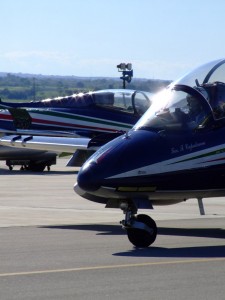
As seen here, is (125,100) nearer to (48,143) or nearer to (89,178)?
(48,143)

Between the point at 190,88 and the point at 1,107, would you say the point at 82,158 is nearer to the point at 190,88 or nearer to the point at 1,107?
the point at 190,88

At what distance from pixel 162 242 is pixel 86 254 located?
1.64 meters

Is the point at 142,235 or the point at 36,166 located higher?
the point at 142,235

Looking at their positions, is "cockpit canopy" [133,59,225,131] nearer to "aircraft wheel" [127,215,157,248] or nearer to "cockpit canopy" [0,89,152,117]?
"aircraft wheel" [127,215,157,248]

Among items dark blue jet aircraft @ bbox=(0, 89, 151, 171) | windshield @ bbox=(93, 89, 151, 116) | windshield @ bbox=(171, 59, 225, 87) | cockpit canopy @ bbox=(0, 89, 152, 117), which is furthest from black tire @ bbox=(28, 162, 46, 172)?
windshield @ bbox=(171, 59, 225, 87)

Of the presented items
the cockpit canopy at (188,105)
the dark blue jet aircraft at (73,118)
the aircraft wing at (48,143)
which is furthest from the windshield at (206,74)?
the dark blue jet aircraft at (73,118)

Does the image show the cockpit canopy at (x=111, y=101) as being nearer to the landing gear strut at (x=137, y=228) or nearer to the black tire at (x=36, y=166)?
the black tire at (x=36, y=166)

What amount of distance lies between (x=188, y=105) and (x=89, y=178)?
1817 millimetres

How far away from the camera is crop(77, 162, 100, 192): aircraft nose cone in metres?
13.2

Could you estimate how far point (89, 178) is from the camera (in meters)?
13.3

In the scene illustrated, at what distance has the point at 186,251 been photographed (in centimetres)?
1311

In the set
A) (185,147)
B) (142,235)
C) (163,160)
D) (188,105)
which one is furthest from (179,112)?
(142,235)

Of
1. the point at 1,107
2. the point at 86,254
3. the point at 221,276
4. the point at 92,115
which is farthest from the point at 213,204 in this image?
the point at 1,107

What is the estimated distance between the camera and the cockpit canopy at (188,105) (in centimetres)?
1397
